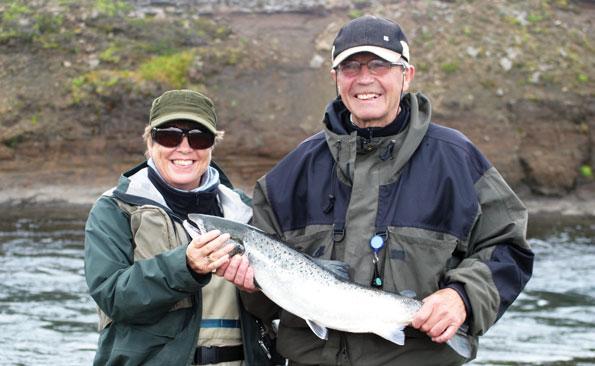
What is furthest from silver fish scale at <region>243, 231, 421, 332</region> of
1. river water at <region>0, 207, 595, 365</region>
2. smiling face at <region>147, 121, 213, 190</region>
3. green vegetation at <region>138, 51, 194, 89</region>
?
green vegetation at <region>138, 51, 194, 89</region>

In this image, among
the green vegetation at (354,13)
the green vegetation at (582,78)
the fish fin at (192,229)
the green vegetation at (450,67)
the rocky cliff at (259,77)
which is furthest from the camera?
the green vegetation at (354,13)

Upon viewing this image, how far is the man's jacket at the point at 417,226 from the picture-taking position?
446cm

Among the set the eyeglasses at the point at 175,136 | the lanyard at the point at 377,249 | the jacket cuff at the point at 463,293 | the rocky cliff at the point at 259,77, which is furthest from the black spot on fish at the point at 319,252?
the rocky cliff at the point at 259,77

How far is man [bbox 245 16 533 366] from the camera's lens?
4.45m

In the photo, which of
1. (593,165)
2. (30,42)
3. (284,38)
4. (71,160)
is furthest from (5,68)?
(593,165)

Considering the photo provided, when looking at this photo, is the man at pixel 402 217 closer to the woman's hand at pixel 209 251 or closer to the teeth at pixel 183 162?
the woman's hand at pixel 209 251

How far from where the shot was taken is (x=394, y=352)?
4.50 metres

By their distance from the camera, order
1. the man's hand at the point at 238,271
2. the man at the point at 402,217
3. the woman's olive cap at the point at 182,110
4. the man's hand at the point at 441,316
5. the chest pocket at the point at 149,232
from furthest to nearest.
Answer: the woman's olive cap at the point at 182,110
the chest pocket at the point at 149,232
the man's hand at the point at 238,271
the man at the point at 402,217
the man's hand at the point at 441,316

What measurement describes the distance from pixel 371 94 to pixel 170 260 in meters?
1.23

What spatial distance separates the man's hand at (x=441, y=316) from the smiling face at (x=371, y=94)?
0.89 metres

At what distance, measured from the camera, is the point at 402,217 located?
4492 millimetres

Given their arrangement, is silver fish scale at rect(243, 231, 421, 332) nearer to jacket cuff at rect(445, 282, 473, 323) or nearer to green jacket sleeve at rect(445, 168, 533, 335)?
jacket cuff at rect(445, 282, 473, 323)

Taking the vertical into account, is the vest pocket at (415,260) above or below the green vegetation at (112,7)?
above

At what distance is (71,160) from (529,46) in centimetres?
1139
